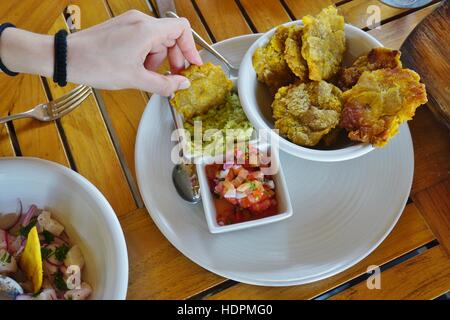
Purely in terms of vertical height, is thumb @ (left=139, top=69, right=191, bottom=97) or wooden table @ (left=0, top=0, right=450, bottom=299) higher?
thumb @ (left=139, top=69, right=191, bottom=97)

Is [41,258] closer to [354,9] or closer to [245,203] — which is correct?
[245,203]

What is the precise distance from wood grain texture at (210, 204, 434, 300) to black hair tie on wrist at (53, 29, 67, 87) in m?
0.45

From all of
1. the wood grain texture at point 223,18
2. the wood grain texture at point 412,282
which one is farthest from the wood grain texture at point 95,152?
the wood grain texture at point 412,282

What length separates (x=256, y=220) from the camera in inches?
29.1

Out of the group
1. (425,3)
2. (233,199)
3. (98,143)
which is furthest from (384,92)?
(98,143)

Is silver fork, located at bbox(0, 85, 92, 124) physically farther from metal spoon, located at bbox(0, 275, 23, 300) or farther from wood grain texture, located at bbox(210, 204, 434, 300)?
wood grain texture, located at bbox(210, 204, 434, 300)

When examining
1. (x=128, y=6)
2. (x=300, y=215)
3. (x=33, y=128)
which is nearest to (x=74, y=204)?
(x=33, y=128)

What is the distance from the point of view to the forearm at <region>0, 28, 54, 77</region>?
725mm

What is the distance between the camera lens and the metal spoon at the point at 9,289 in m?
0.69

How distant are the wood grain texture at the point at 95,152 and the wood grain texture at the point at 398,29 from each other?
2.04ft

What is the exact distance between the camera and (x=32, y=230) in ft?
2.26

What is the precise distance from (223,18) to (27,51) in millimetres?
448

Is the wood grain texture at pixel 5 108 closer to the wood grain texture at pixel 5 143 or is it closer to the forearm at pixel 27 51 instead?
the wood grain texture at pixel 5 143

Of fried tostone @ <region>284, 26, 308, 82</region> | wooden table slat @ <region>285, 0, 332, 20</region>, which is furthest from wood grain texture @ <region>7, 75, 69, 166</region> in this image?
wooden table slat @ <region>285, 0, 332, 20</region>
